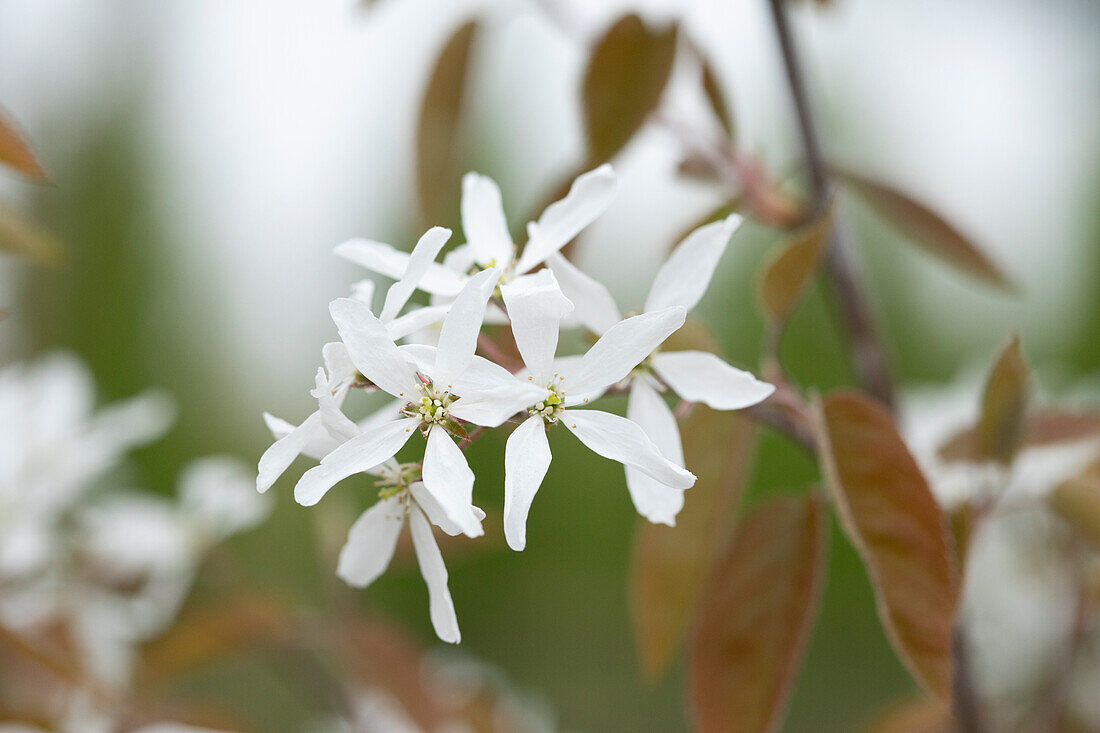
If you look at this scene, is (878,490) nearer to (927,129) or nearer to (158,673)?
(158,673)

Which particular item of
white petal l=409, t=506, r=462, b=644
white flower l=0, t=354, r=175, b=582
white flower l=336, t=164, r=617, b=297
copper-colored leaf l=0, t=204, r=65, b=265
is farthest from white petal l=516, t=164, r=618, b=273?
white flower l=0, t=354, r=175, b=582

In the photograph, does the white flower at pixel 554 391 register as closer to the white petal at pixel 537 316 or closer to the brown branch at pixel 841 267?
the white petal at pixel 537 316

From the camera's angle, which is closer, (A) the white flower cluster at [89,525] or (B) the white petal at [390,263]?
(B) the white petal at [390,263]

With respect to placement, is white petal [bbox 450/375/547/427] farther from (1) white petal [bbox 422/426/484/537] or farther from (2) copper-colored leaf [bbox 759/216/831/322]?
(2) copper-colored leaf [bbox 759/216/831/322]

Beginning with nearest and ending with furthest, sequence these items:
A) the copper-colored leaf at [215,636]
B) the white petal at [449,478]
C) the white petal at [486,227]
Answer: the white petal at [449,478] → the white petal at [486,227] → the copper-colored leaf at [215,636]

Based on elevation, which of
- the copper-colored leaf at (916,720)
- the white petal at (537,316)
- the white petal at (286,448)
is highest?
the white petal at (537,316)

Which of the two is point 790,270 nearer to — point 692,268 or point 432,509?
point 692,268

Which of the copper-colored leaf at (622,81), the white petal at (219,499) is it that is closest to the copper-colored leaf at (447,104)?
the copper-colored leaf at (622,81)
